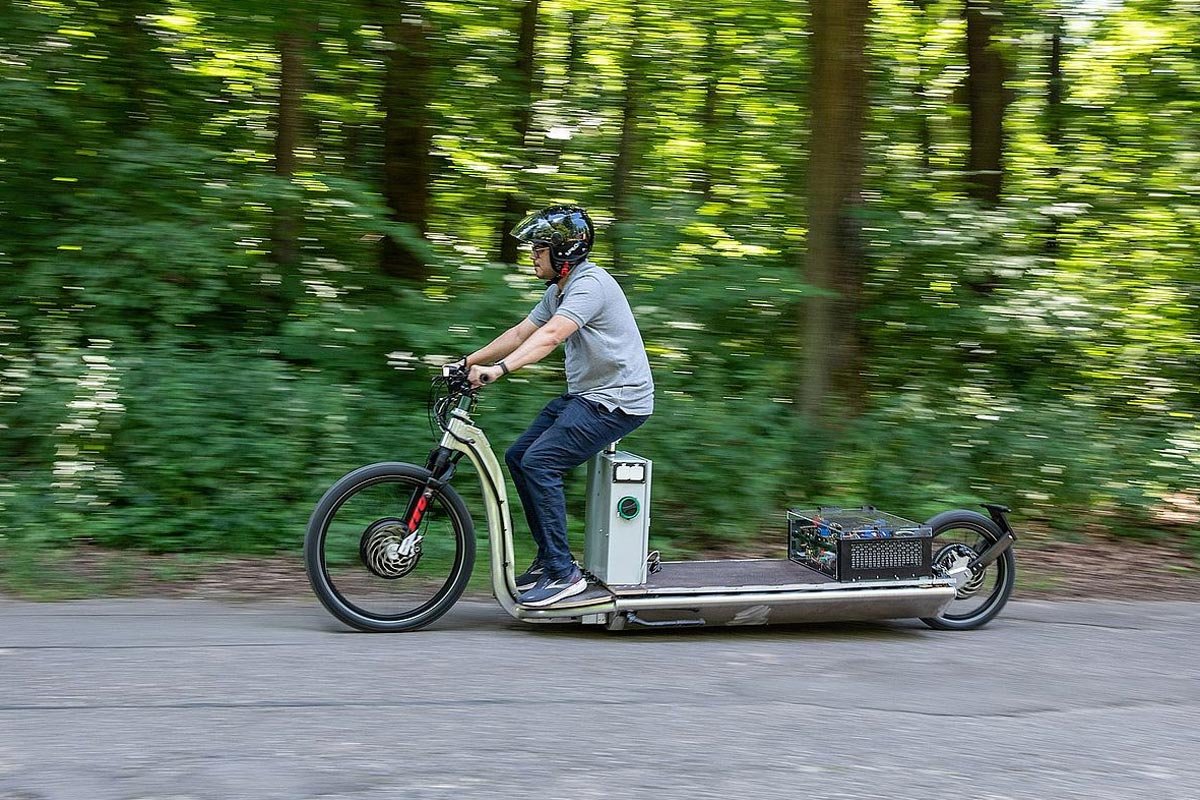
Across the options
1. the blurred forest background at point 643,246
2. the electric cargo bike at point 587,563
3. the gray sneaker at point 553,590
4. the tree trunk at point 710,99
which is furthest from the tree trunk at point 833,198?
the gray sneaker at point 553,590

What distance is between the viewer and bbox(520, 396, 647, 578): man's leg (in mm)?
6133

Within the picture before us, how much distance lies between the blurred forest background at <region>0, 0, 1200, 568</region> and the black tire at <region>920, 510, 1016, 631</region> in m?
2.20

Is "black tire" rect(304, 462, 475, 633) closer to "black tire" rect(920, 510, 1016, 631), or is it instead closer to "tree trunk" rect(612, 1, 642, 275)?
"black tire" rect(920, 510, 1016, 631)

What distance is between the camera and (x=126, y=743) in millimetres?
4262

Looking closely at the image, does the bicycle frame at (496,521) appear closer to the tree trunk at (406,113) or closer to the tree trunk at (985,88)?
the tree trunk at (406,113)

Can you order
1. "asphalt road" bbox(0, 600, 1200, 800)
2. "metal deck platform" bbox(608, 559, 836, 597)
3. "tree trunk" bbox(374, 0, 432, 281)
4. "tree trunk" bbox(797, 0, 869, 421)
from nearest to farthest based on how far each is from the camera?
"asphalt road" bbox(0, 600, 1200, 800) → "metal deck platform" bbox(608, 559, 836, 597) → "tree trunk" bbox(797, 0, 869, 421) → "tree trunk" bbox(374, 0, 432, 281)

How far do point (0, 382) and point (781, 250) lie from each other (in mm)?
6649

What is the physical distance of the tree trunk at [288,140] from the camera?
31.5ft

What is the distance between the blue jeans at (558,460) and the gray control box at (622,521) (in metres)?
0.18

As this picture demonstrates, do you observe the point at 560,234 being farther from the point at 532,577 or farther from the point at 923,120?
the point at 923,120

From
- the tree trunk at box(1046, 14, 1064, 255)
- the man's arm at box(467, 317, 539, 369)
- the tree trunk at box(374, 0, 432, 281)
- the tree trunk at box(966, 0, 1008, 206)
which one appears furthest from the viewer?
the tree trunk at box(966, 0, 1008, 206)

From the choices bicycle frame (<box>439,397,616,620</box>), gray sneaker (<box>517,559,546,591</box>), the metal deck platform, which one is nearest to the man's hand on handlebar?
bicycle frame (<box>439,397,616,620</box>)

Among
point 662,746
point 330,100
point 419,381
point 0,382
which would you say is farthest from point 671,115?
point 662,746

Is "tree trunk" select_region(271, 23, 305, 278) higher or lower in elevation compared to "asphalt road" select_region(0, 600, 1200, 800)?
higher
